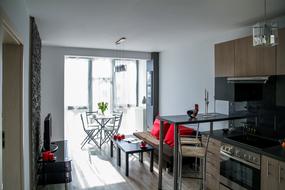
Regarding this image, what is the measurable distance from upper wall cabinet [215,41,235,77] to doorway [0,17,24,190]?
2.71m

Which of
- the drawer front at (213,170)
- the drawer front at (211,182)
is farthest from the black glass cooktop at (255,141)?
the drawer front at (211,182)

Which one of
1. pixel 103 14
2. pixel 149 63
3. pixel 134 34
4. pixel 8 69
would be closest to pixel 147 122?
pixel 149 63

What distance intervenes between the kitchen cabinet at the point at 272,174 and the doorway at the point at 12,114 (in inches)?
99.3

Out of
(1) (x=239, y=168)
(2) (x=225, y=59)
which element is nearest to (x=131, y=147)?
(1) (x=239, y=168)

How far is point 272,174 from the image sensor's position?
2.24 metres

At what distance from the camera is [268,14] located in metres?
2.88

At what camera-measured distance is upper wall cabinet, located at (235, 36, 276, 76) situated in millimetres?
2664

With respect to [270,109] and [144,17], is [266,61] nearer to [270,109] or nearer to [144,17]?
[270,109]

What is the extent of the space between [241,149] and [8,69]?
2747mm

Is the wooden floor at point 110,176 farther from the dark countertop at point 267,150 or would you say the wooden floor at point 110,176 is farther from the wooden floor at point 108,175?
the dark countertop at point 267,150

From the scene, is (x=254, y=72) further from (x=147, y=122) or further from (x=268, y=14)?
(x=147, y=122)

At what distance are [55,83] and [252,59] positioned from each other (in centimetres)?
442

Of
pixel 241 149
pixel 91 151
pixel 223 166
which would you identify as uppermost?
pixel 241 149

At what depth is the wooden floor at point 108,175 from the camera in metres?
3.42
